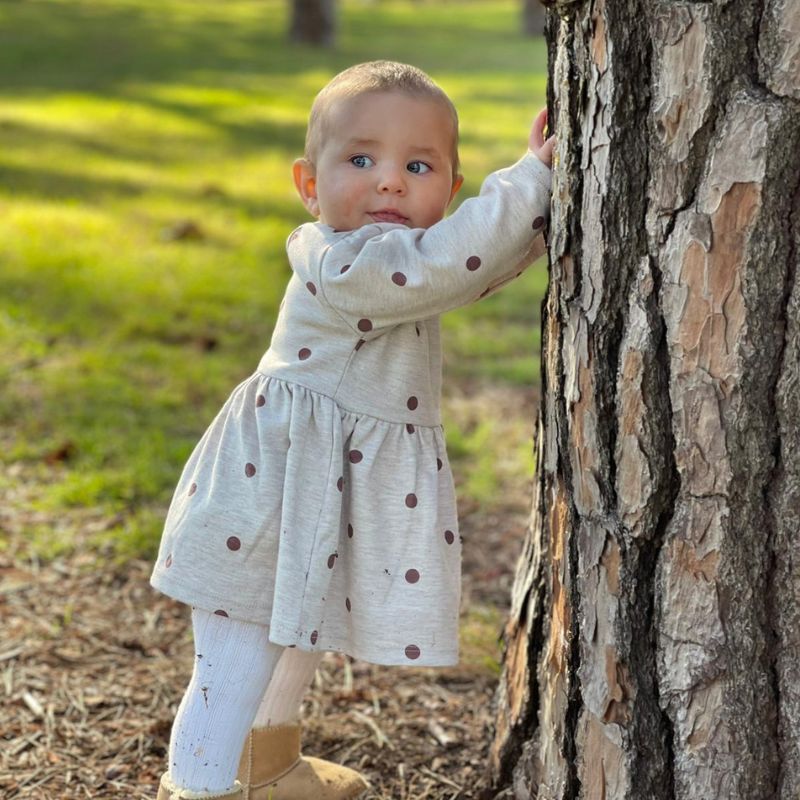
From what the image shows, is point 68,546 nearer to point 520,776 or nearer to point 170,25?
point 520,776

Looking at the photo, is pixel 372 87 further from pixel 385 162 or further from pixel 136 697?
pixel 136 697

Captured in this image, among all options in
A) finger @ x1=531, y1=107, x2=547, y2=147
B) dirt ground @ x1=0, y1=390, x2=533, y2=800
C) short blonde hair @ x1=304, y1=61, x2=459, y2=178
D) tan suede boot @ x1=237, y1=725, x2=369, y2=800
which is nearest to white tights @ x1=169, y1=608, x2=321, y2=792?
tan suede boot @ x1=237, y1=725, x2=369, y2=800

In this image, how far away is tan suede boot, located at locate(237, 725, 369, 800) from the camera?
236cm

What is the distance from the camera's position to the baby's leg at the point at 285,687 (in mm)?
2381

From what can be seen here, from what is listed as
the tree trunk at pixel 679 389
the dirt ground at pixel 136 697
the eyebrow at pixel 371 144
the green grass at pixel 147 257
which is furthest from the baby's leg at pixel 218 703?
the green grass at pixel 147 257

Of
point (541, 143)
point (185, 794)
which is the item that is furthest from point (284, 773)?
point (541, 143)

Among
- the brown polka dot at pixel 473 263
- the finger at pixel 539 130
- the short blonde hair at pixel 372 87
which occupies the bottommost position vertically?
the brown polka dot at pixel 473 263

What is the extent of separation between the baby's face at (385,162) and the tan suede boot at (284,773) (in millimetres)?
1018

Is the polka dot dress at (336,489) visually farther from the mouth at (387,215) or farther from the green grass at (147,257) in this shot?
the green grass at (147,257)

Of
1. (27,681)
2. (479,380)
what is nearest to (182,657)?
(27,681)

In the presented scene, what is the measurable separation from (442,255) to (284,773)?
3.64 feet

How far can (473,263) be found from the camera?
1956mm

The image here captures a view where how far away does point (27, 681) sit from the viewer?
283 cm

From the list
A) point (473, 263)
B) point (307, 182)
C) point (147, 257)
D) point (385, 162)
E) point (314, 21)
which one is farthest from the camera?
point (314, 21)
